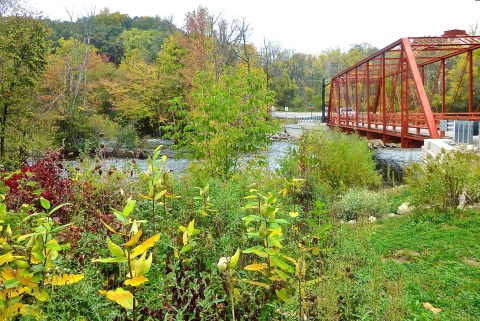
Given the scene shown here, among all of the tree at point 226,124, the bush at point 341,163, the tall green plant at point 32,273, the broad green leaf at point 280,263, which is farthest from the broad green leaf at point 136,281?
the bush at point 341,163

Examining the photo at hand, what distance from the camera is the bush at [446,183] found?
6.19 meters

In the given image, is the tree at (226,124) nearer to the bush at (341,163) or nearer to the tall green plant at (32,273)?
the bush at (341,163)

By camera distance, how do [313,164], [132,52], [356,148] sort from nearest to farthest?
[313,164], [356,148], [132,52]

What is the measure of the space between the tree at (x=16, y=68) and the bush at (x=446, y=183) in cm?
860

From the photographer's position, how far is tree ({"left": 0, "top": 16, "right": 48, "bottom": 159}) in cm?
973

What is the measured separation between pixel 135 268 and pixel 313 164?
21.6 ft

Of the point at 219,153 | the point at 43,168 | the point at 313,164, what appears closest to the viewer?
the point at 43,168

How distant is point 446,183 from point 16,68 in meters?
9.69

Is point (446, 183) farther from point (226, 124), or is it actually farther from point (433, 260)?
point (226, 124)

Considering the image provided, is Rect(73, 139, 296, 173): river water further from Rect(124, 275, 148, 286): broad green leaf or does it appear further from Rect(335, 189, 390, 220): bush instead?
Rect(124, 275, 148, 286): broad green leaf

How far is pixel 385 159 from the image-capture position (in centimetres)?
2097

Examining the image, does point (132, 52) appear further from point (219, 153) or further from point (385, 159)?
point (219, 153)

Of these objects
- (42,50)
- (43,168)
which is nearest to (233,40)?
(42,50)

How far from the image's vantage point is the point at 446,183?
622 cm
